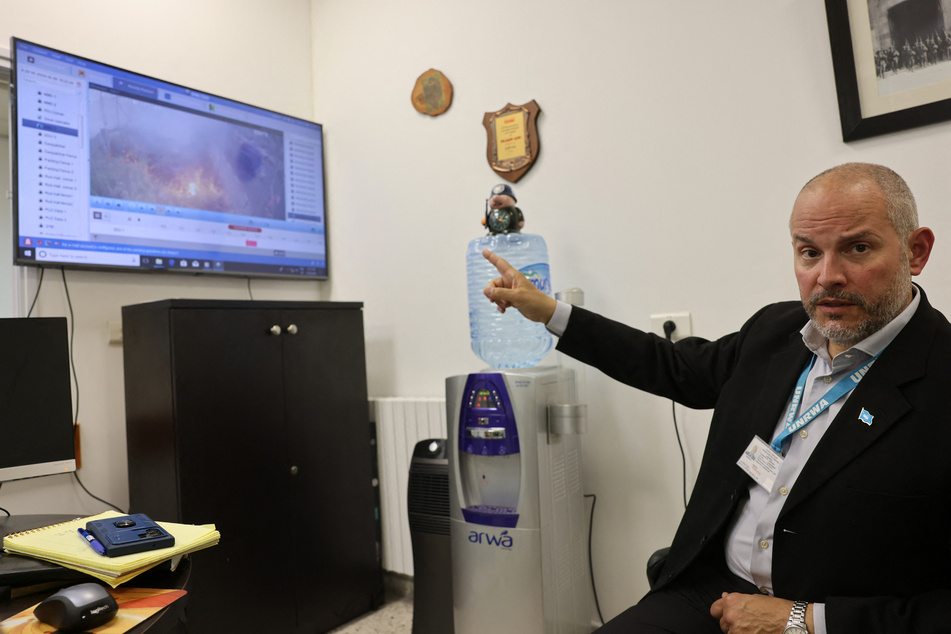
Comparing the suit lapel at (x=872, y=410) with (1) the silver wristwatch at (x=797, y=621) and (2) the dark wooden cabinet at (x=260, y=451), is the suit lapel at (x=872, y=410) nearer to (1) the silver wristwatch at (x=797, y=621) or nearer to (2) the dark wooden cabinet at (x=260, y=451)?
(1) the silver wristwatch at (x=797, y=621)

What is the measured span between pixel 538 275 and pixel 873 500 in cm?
119

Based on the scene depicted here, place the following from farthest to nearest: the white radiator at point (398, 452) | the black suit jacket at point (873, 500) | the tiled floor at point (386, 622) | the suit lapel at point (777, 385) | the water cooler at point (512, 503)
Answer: the white radiator at point (398, 452) → the tiled floor at point (386, 622) → the water cooler at point (512, 503) → the suit lapel at point (777, 385) → the black suit jacket at point (873, 500)

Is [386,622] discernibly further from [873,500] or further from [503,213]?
[873,500]

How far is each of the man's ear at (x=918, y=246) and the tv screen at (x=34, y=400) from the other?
65.6 inches

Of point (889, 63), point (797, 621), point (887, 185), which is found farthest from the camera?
point (889, 63)

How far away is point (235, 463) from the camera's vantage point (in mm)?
2121

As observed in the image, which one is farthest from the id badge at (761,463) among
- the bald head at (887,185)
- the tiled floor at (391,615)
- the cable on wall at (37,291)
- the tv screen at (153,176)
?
the cable on wall at (37,291)

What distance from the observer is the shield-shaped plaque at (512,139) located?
7.66 ft

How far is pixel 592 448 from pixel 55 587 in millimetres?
1631

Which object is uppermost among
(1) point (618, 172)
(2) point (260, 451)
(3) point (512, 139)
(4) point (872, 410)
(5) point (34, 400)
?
(3) point (512, 139)

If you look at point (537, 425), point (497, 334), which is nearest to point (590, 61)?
point (497, 334)

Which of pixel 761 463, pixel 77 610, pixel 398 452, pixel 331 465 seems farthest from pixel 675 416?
pixel 77 610

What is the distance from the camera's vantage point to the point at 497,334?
7.61 feet

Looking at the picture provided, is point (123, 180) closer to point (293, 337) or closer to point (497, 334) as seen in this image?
point (293, 337)
